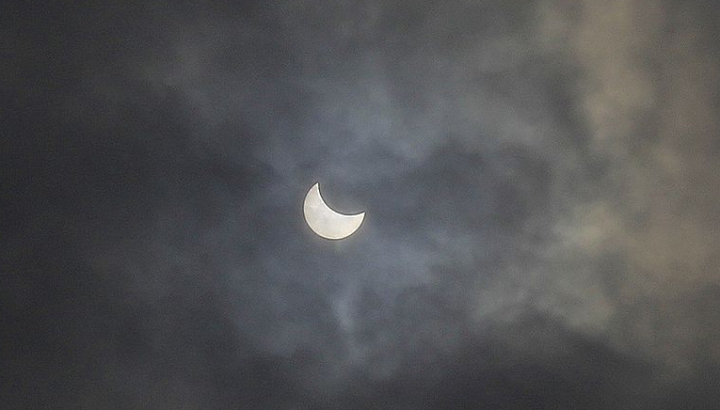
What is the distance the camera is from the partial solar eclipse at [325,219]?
40.2 feet

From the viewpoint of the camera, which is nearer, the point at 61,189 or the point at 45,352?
the point at 61,189

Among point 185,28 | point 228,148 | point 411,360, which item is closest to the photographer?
point 185,28

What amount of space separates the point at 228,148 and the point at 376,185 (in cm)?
250

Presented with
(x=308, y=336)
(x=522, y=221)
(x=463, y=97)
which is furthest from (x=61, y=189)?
(x=522, y=221)

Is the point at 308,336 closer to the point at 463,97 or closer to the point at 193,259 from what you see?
the point at 193,259

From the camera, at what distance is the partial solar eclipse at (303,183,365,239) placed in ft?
40.2

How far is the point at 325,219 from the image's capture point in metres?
12.4

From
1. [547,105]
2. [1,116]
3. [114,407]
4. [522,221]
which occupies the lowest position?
[114,407]

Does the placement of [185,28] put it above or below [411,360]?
above

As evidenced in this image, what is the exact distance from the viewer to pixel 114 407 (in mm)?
13812

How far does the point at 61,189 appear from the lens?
12609mm

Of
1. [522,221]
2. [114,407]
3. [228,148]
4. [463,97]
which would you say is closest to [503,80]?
[463,97]

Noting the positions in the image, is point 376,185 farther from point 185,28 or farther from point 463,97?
point 185,28

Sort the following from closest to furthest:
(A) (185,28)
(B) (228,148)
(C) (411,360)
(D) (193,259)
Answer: (A) (185,28) → (B) (228,148) → (D) (193,259) → (C) (411,360)
